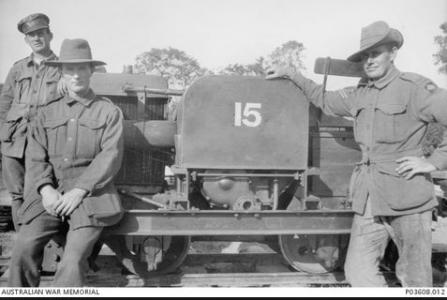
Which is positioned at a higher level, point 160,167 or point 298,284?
point 160,167

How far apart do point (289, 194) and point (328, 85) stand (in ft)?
4.13

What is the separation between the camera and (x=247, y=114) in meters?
4.32

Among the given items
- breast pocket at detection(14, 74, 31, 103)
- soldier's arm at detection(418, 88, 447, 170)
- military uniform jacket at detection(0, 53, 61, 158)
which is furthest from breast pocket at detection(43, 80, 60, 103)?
soldier's arm at detection(418, 88, 447, 170)

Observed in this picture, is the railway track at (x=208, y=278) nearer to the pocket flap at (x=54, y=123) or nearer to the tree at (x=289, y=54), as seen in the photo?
the pocket flap at (x=54, y=123)

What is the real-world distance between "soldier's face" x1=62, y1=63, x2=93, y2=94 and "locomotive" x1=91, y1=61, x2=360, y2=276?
906 millimetres

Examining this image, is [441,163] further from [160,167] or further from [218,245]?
[218,245]

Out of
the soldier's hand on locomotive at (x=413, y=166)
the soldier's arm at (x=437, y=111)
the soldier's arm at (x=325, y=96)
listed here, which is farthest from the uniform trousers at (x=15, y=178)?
the soldier's arm at (x=437, y=111)

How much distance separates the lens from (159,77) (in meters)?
5.21

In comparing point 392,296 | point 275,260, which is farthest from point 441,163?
point 275,260

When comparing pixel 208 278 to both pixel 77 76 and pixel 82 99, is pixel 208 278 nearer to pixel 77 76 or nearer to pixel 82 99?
pixel 82 99

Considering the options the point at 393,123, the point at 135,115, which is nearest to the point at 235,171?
the point at 135,115

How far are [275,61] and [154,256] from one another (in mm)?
2717

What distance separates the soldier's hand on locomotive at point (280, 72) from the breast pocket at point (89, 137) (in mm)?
1660

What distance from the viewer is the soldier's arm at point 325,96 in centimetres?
430
